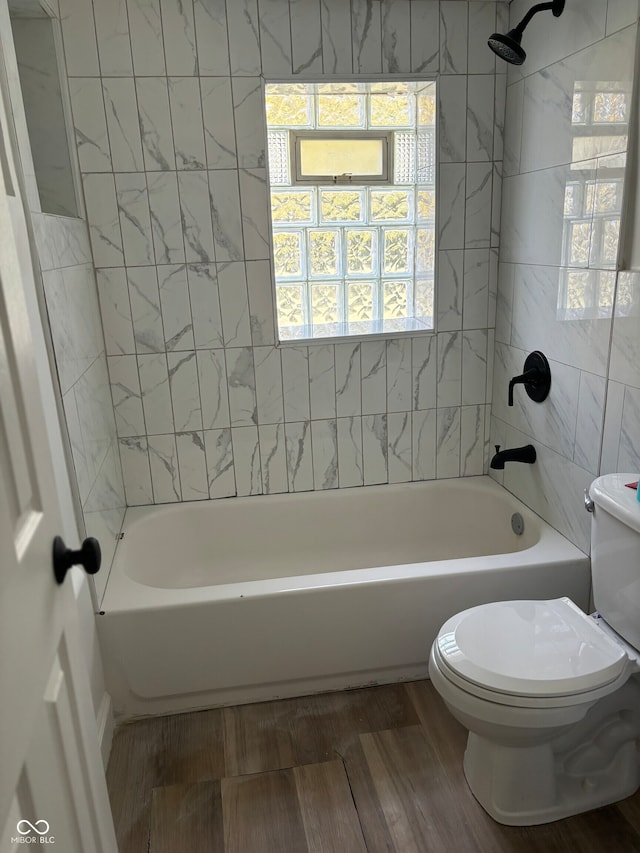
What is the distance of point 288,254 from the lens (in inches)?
104

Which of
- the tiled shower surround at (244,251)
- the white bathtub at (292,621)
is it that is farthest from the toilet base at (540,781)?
the tiled shower surround at (244,251)

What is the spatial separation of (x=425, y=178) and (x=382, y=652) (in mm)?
1807

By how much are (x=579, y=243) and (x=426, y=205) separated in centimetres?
74

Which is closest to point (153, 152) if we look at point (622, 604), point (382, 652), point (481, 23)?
point (481, 23)

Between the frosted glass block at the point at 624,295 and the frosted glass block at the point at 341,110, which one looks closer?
the frosted glass block at the point at 624,295

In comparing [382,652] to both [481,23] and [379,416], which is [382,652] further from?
[481,23]

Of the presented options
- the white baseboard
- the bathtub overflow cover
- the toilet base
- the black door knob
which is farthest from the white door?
the bathtub overflow cover

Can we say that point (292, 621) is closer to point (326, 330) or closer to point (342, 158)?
point (326, 330)

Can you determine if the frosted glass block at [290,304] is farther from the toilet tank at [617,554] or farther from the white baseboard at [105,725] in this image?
the white baseboard at [105,725]

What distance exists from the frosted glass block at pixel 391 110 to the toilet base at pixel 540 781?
88.3 inches

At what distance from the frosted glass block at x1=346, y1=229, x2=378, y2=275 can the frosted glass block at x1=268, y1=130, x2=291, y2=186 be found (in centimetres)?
35

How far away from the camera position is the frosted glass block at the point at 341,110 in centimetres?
252

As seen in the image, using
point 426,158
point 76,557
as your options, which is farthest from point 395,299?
point 76,557

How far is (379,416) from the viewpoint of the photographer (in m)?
2.69
